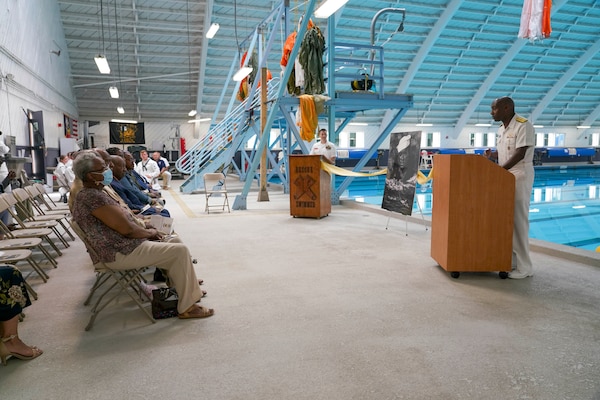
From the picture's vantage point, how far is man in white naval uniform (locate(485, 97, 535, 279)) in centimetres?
389

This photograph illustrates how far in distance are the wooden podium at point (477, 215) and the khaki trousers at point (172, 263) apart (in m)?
2.30

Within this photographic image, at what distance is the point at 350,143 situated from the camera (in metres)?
27.9

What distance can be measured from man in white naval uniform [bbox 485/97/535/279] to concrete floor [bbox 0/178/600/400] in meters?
0.25

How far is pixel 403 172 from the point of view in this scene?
20.0 feet

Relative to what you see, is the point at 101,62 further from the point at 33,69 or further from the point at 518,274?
the point at 518,274

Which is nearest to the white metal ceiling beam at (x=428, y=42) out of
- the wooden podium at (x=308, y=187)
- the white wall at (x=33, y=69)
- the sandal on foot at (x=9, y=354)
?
the white wall at (x=33, y=69)

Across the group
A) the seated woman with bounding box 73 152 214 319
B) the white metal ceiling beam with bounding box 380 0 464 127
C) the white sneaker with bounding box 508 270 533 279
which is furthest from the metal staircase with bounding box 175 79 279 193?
the white metal ceiling beam with bounding box 380 0 464 127

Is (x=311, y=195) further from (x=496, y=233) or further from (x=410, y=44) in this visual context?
(x=410, y=44)

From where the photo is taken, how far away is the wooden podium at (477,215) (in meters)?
3.88

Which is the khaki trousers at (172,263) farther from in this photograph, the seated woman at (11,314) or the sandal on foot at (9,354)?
the sandal on foot at (9,354)

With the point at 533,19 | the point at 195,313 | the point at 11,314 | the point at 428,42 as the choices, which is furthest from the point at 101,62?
the point at 428,42

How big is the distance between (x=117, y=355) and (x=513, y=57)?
2551cm

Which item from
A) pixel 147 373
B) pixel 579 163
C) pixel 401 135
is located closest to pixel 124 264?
pixel 147 373

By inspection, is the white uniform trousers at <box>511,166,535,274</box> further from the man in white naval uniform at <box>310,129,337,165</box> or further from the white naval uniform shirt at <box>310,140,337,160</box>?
the white naval uniform shirt at <box>310,140,337,160</box>
